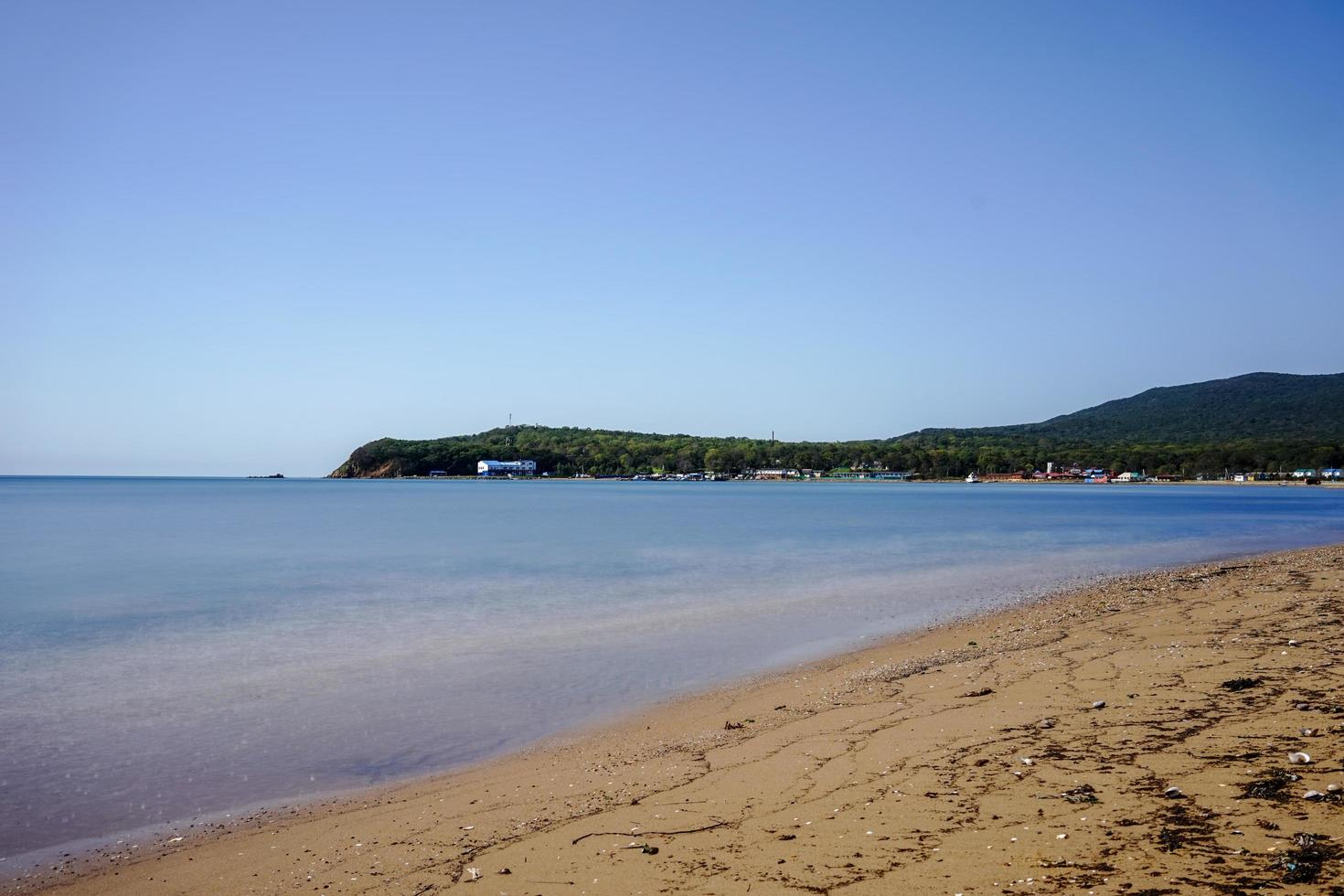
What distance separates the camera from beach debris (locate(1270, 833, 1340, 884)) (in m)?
3.85

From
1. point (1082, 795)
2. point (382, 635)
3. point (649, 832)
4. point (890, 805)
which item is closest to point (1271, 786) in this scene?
point (1082, 795)

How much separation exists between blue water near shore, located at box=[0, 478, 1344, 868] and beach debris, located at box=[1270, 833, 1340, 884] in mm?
6087

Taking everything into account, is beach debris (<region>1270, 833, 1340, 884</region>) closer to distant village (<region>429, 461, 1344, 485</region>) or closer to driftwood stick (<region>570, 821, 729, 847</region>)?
driftwood stick (<region>570, 821, 729, 847</region>)

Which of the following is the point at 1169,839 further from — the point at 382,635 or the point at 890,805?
the point at 382,635

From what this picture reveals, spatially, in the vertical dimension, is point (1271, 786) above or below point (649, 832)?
above

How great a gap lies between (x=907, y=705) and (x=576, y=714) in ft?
11.4

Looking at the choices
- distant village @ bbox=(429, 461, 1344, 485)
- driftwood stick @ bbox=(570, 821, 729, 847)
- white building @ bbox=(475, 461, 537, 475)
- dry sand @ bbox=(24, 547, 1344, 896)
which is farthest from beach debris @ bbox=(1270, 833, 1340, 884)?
white building @ bbox=(475, 461, 537, 475)

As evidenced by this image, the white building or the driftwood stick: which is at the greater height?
the white building

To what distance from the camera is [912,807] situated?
5.20 metres

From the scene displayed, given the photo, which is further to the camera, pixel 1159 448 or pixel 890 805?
pixel 1159 448

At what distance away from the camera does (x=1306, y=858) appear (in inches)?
158

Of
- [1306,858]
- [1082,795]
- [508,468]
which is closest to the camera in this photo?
[1306,858]

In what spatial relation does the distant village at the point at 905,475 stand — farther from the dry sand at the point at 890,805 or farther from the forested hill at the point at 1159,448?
the dry sand at the point at 890,805

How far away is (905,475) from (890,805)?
180554 mm
